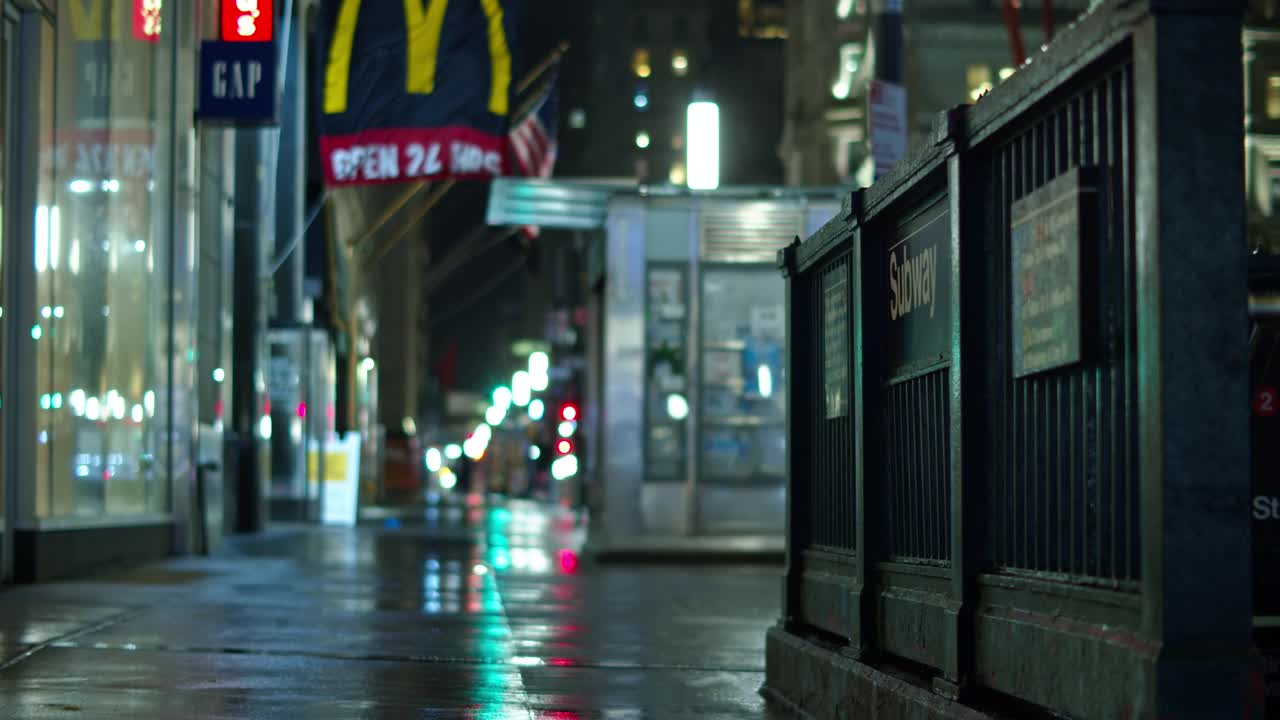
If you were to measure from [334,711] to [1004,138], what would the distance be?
3.96m

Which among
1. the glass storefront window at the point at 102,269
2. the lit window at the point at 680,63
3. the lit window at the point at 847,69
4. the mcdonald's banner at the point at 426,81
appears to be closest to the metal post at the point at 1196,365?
the glass storefront window at the point at 102,269

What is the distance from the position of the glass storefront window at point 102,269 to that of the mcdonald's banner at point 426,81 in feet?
7.94

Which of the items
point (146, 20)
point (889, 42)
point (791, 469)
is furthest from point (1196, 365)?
point (146, 20)

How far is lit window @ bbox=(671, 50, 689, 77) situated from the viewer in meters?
143

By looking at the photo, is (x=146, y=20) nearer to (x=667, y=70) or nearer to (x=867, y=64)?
(x=867, y=64)

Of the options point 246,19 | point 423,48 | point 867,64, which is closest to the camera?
point 423,48

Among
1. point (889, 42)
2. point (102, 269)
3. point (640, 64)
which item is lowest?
Result: point (102, 269)

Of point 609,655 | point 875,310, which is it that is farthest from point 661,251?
point 875,310

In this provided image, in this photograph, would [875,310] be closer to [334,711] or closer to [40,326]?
[334,711]

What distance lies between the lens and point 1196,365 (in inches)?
174

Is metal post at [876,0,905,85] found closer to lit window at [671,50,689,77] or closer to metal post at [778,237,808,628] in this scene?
metal post at [778,237,808,628]

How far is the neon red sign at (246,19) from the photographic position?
20156 mm

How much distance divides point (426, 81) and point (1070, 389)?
14.8 meters

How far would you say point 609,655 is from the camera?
1100 cm
